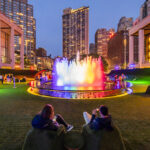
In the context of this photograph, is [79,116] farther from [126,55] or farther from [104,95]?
[126,55]

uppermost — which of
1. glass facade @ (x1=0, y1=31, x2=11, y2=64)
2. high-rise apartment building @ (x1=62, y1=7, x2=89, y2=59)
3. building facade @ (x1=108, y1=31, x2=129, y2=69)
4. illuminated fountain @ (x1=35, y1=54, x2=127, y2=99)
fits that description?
high-rise apartment building @ (x1=62, y1=7, x2=89, y2=59)

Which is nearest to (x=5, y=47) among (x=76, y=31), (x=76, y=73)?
(x=76, y=73)

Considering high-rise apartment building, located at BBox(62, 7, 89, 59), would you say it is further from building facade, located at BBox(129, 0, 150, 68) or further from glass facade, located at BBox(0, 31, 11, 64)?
glass facade, located at BBox(0, 31, 11, 64)

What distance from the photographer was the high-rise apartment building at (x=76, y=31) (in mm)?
168125

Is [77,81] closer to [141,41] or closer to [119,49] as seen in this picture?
[141,41]

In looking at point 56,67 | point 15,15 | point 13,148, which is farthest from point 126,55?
point 13,148

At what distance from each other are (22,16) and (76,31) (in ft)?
230

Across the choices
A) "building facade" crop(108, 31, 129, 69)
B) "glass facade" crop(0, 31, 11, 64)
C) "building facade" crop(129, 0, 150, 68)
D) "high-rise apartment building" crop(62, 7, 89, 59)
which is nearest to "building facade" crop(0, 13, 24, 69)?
"glass facade" crop(0, 31, 11, 64)

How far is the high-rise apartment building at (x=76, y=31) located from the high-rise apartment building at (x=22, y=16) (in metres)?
50.0

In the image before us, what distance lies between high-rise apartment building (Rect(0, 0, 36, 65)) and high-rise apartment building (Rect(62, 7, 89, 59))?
164ft

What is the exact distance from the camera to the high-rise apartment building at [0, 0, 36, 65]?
133 m

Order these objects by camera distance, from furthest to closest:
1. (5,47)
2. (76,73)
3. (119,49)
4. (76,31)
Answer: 1. (76,31)
2. (119,49)
3. (5,47)
4. (76,73)

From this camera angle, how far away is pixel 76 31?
573 feet

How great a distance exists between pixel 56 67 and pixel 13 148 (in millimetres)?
19505
